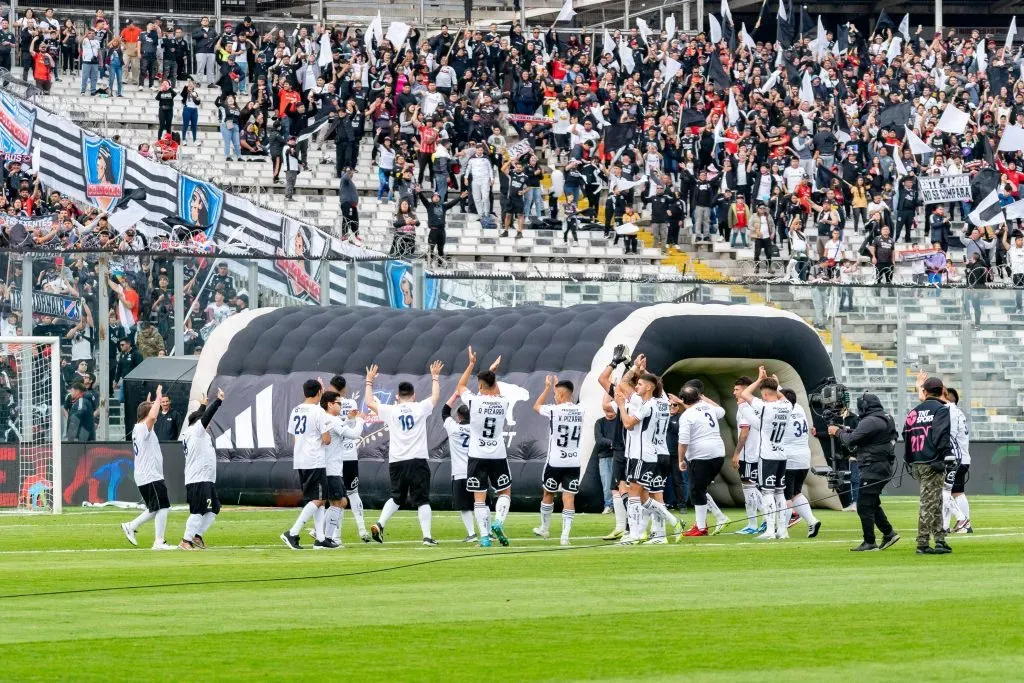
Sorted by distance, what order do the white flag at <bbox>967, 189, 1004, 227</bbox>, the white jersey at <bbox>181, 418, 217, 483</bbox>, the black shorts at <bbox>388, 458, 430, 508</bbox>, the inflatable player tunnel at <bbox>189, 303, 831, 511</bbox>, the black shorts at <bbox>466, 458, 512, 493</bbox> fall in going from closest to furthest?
the black shorts at <bbox>466, 458, 512, 493</bbox> → the white jersey at <bbox>181, 418, 217, 483</bbox> → the black shorts at <bbox>388, 458, 430, 508</bbox> → the inflatable player tunnel at <bbox>189, 303, 831, 511</bbox> → the white flag at <bbox>967, 189, 1004, 227</bbox>

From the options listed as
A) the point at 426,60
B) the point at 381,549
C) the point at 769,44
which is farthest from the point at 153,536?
the point at 769,44

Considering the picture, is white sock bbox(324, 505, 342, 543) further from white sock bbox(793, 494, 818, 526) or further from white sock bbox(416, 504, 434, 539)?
white sock bbox(793, 494, 818, 526)

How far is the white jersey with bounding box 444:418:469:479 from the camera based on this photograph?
2169 cm

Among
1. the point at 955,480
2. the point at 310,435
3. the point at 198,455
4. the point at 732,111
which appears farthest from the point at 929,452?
the point at 732,111

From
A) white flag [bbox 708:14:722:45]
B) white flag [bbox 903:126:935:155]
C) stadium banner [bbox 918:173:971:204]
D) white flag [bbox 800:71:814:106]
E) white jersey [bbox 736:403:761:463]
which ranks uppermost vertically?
white flag [bbox 708:14:722:45]

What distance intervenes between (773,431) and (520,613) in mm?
9465

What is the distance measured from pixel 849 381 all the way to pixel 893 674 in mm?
23913

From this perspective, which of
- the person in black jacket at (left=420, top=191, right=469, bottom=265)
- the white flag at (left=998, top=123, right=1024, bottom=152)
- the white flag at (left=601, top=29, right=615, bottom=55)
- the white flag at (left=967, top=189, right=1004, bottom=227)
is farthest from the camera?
the white flag at (left=601, top=29, right=615, bottom=55)

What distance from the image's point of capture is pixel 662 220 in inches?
1732

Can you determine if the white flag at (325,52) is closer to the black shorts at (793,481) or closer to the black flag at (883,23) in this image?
the black flag at (883,23)

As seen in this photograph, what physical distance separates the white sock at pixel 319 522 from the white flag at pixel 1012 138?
33057mm

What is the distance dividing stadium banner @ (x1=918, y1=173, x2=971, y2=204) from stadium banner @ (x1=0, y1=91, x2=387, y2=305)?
53.1 ft

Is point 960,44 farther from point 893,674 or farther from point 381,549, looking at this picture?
point 893,674

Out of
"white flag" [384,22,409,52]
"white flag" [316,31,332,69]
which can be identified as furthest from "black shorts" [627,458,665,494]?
"white flag" [384,22,409,52]
